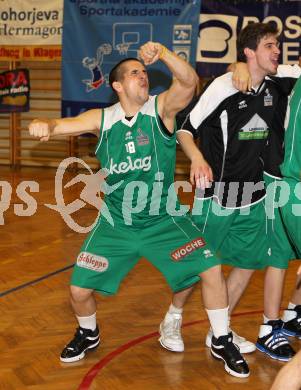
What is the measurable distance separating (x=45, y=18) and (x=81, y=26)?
0.87 m

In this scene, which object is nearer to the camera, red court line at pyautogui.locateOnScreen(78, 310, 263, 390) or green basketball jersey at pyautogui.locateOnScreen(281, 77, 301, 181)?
green basketball jersey at pyautogui.locateOnScreen(281, 77, 301, 181)

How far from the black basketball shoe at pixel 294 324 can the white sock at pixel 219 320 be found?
0.80 meters

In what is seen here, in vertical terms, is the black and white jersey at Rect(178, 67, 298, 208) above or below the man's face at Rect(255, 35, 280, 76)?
below

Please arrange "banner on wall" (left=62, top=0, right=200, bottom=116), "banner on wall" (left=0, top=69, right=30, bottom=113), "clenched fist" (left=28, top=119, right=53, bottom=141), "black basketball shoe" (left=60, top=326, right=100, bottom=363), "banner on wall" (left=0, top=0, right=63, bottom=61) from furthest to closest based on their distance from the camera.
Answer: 1. "banner on wall" (left=0, top=69, right=30, bottom=113)
2. "banner on wall" (left=0, top=0, right=63, bottom=61)
3. "banner on wall" (left=62, top=0, right=200, bottom=116)
4. "black basketball shoe" (left=60, top=326, right=100, bottom=363)
5. "clenched fist" (left=28, top=119, right=53, bottom=141)

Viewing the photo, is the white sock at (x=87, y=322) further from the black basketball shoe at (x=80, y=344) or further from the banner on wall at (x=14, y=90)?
the banner on wall at (x=14, y=90)

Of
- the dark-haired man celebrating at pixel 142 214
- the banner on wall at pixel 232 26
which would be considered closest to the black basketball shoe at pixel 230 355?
the dark-haired man celebrating at pixel 142 214

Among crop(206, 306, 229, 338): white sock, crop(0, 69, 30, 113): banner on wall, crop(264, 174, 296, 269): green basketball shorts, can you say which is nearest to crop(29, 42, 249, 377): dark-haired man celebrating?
crop(206, 306, 229, 338): white sock

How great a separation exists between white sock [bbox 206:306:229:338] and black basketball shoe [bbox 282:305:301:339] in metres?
0.80

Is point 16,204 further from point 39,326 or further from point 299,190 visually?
point 299,190

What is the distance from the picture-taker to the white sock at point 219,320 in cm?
438

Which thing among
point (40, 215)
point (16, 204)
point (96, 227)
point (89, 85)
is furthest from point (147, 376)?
point (89, 85)

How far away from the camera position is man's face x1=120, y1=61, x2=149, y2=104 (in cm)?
445

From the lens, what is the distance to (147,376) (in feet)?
14.2

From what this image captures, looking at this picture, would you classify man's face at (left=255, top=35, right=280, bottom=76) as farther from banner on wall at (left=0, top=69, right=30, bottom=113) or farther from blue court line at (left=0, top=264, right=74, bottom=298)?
banner on wall at (left=0, top=69, right=30, bottom=113)
